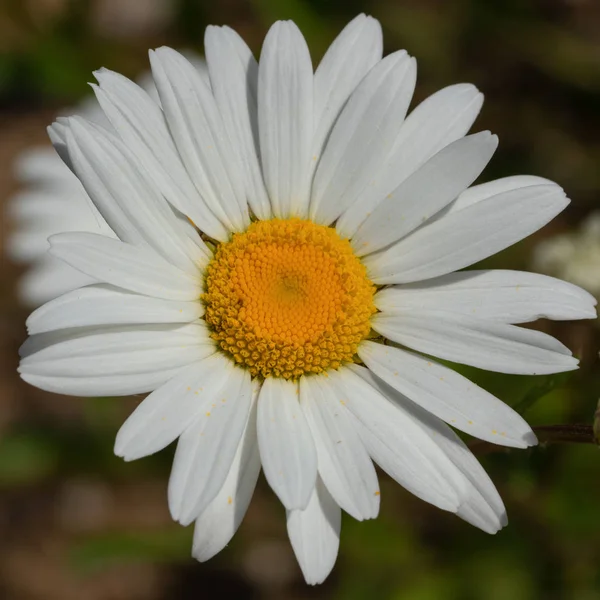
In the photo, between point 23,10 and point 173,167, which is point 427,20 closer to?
point 23,10

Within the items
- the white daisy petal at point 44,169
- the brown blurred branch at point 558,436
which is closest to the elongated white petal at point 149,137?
the brown blurred branch at point 558,436

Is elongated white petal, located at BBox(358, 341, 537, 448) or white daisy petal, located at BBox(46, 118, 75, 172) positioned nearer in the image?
elongated white petal, located at BBox(358, 341, 537, 448)

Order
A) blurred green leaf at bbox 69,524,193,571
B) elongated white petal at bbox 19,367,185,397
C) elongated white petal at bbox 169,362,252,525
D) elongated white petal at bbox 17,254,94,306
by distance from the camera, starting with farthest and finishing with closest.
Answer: blurred green leaf at bbox 69,524,193,571, elongated white petal at bbox 17,254,94,306, elongated white petal at bbox 19,367,185,397, elongated white petal at bbox 169,362,252,525

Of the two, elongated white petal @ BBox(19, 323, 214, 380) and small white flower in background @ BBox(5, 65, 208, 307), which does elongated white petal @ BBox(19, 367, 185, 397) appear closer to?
elongated white petal @ BBox(19, 323, 214, 380)

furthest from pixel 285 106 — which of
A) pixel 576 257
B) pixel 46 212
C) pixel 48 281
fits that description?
pixel 46 212

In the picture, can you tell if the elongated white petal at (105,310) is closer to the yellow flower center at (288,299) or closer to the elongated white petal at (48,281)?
the yellow flower center at (288,299)

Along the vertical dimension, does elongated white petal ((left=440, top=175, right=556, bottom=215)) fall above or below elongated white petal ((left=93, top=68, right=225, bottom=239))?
below

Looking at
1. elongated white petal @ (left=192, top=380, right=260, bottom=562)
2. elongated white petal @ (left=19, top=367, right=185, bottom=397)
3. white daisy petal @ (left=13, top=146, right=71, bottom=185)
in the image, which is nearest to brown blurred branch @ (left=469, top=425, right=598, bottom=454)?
elongated white petal @ (left=192, top=380, right=260, bottom=562)
